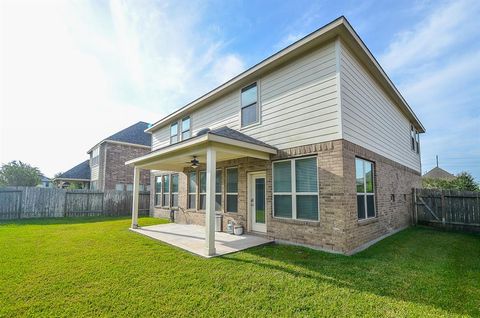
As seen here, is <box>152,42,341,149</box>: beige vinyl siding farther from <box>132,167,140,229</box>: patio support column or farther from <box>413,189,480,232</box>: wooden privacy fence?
<box>413,189,480,232</box>: wooden privacy fence

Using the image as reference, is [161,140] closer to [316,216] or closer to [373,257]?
[316,216]

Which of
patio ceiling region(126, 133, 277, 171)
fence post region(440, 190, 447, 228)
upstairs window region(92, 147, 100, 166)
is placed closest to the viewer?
patio ceiling region(126, 133, 277, 171)

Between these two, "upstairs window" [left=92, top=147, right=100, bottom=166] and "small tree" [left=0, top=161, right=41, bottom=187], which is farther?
"small tree" [left=0, top=161, right=41, bottom=187]

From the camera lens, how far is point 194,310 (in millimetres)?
3148

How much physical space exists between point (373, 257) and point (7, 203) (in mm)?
17370

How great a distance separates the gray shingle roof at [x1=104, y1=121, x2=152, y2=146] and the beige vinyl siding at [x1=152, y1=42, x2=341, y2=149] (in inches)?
610

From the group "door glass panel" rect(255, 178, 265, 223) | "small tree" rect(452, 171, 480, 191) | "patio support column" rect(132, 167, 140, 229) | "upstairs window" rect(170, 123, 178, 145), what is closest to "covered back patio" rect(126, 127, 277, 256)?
"door glass panel" rect(255, 178, 265, 223)

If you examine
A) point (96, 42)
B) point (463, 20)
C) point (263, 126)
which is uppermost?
point (463, 20)

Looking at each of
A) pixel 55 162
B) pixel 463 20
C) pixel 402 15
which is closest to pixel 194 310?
pixel 402 15

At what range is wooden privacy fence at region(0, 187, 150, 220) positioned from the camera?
12547 millimetres

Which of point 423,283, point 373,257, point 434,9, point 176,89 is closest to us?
point 423,283

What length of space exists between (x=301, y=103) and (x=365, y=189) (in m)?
Answer: 3.31

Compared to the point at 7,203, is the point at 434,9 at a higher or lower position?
higher

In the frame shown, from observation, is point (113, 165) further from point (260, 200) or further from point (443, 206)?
point (443, 206)
